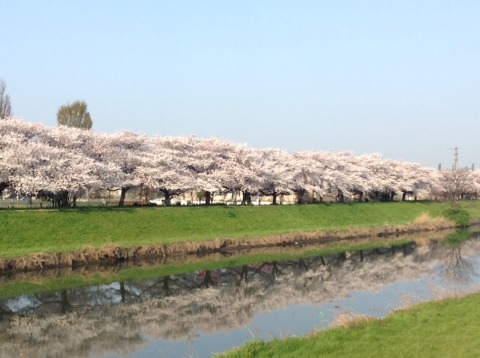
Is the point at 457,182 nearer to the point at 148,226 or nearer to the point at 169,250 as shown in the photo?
the point at 148,226

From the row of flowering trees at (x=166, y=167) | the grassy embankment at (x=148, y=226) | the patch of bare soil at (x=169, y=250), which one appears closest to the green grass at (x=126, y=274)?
the patch of bare soil at (x=169, y=250)

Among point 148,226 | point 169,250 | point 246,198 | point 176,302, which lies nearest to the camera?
point 176,302

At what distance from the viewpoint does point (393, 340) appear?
11.6 m

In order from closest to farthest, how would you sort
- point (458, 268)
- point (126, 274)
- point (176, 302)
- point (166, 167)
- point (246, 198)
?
point (176, 302)
point (126, 274)
point (458, 268)
point (166, 167)
point (246, 198)

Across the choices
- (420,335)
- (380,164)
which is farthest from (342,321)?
(380,164)

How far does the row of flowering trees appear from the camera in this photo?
125ft

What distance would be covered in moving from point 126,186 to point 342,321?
35876mm

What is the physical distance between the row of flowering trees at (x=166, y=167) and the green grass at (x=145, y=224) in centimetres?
405

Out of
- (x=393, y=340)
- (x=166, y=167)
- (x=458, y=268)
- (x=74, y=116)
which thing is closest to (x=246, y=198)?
(x=166, y=167)

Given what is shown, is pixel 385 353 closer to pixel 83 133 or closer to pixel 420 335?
pixel 420 335

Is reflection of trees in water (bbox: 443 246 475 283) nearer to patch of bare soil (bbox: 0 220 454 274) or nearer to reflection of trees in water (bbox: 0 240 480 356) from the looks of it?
reflection of trees in water (bbox: 0 240 480 356)

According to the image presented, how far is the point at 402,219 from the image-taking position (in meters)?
59.9

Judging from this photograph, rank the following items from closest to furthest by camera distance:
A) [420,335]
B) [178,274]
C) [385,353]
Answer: [385,353] < [420,335] < [178,274]

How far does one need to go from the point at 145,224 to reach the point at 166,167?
43.7 ft
